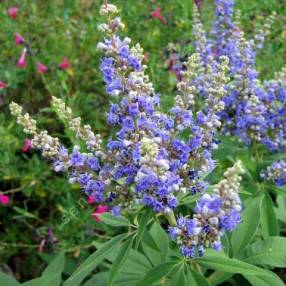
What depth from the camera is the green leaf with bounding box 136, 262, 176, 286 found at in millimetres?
2377

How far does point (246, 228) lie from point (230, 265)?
624 millimetres

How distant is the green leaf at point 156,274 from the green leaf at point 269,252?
0.61 meters

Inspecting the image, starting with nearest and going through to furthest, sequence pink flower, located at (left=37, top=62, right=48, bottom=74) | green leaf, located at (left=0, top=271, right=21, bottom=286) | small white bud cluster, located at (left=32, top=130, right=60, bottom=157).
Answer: small white bud cluster, located at (left=32, top=130, right=60, bottom=157)
green leaf, located at (left=0, top=271, right=21, bottom=286)
pink flower, located at (left=37, top=62, right=48, bottom=74)

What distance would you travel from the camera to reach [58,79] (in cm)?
536

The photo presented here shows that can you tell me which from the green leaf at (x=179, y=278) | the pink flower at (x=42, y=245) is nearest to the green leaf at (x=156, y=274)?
the green leaf at (x=179, y=278)

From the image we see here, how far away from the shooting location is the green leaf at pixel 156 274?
238 cm

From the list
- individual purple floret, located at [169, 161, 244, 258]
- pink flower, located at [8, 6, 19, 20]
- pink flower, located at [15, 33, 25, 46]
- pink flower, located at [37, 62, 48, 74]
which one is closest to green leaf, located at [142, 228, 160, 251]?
individual purple floret, located at [169, 161, 244, 258]

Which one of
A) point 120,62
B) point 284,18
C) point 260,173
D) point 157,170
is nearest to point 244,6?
point 284,18

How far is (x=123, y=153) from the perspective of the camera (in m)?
2.33

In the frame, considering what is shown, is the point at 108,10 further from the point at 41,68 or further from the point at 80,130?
the point at 41,68

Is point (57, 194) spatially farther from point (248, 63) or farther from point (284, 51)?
point (284, 51)

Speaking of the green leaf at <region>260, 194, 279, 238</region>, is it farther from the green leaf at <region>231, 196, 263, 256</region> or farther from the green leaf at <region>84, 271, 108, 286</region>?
the green leaf at <region>84, 271, 108, 286</region>

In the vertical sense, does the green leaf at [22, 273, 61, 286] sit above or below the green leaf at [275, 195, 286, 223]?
below

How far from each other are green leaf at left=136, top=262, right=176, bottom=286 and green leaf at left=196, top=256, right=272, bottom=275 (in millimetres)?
178
